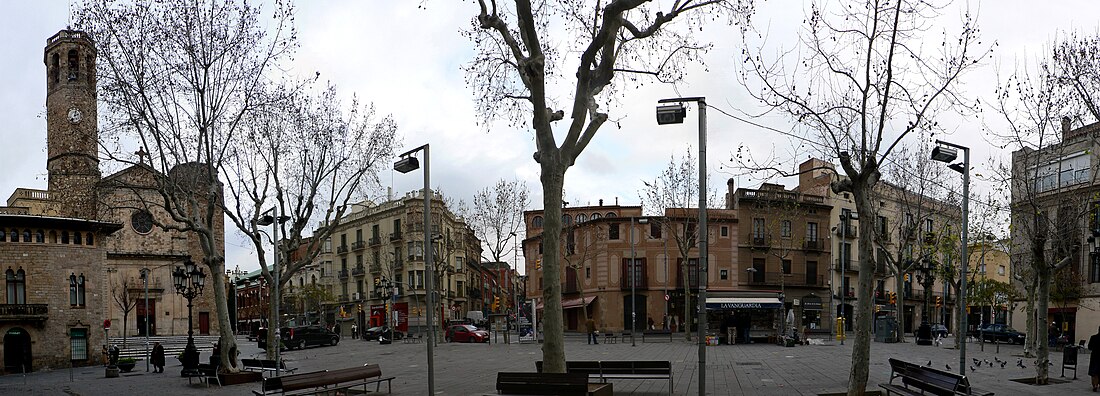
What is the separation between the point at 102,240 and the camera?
3647cm

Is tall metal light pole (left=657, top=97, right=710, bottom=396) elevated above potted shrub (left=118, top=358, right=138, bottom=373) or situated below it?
above

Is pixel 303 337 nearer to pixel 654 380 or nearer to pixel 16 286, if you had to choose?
pixel 16 286

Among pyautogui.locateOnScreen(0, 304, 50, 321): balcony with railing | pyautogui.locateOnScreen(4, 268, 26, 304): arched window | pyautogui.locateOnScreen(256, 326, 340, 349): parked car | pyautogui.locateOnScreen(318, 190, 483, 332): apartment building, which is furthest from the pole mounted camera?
pyautogui.locateOnScreen(318, 190, 483, 332): apartment building

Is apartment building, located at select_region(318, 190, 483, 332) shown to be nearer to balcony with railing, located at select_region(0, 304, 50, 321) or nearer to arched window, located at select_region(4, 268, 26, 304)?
balcony with railing, located at select_region(0, 304, 50, 321)

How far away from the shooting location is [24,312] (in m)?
32.5

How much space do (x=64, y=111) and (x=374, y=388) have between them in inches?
1839

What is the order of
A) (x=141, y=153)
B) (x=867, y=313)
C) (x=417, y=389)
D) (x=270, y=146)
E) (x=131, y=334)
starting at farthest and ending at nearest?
(x=131, y=334) < (x=270, y=146) < (x=141, y=153) < (x=417, y=389) < (x=867, y=313)

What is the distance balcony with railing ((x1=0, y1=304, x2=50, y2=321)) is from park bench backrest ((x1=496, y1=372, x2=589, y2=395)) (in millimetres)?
29140

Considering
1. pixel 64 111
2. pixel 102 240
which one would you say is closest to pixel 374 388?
pixel 102 240

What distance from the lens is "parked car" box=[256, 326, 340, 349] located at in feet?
143

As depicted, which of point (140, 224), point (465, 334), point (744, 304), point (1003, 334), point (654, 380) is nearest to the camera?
point (654, 380)

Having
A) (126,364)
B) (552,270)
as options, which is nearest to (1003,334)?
(552,270)

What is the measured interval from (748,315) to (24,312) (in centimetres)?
3316

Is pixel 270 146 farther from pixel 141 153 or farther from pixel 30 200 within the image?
pixel 30 200
